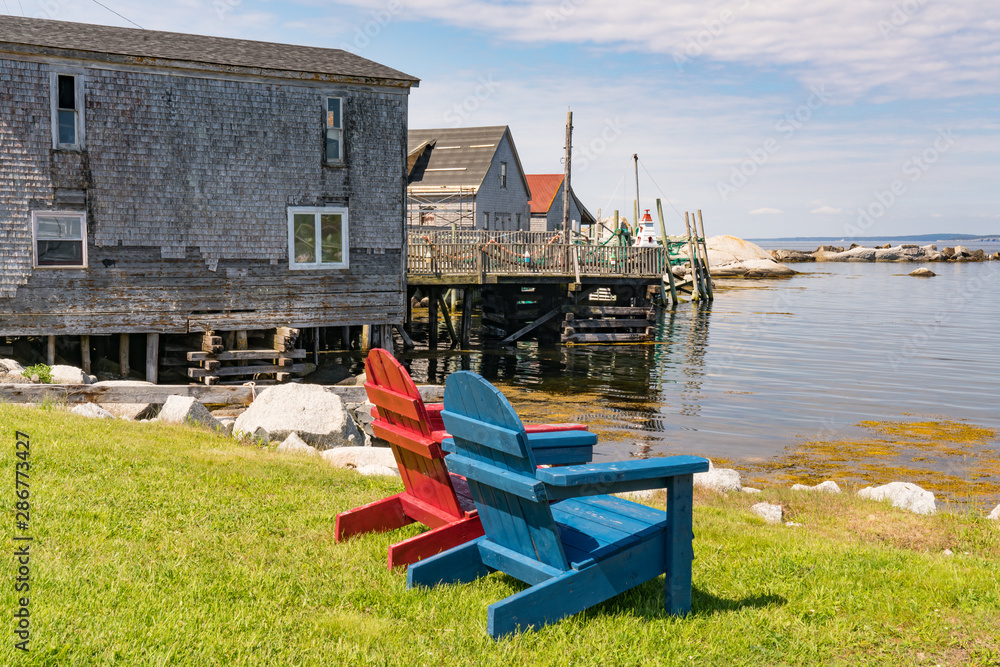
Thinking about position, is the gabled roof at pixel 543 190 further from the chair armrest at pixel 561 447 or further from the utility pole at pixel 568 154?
the chair armrest at pixel 561 447

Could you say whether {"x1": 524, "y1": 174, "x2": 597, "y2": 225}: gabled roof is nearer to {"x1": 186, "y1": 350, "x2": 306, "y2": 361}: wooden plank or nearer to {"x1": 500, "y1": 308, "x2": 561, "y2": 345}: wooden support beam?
{"x1": 500, "y1": 308, "x2": 561, "y2": 345}: wooden support beam

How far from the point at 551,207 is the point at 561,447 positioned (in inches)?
2099

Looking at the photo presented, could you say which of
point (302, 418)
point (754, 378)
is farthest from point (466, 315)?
point (302, 418)

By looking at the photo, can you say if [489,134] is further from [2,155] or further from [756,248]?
Answer: [756,248]

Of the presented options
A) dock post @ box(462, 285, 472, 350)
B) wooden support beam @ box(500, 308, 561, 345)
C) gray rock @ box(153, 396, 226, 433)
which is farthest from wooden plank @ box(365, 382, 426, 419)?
wooden support beam @ box(500, 308, 561, 345)

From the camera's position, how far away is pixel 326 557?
546cm

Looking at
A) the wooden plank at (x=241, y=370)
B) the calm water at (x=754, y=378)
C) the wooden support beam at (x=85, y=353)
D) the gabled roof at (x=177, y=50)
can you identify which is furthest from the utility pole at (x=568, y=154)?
the wooden support beam at (x=85, y=353)

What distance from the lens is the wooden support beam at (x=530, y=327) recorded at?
31203 millimetres

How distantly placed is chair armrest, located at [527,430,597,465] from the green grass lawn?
864 mm

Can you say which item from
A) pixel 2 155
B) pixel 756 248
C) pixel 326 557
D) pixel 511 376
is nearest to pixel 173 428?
pixel 326 557

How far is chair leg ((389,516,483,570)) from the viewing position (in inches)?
203

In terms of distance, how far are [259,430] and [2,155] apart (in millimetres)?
9775

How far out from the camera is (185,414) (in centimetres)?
1199

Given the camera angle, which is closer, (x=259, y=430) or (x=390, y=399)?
(x=390, y=399)
